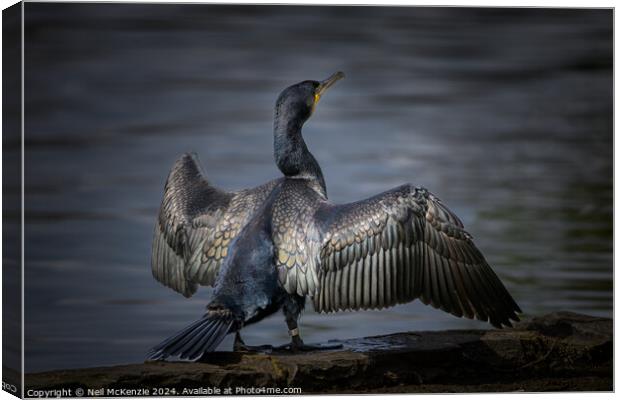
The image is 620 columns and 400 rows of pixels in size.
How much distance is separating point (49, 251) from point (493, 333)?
2.52 metres

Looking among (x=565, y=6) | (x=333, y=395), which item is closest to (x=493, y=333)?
(x=333, y=395)

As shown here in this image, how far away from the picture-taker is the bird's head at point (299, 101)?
802 cm

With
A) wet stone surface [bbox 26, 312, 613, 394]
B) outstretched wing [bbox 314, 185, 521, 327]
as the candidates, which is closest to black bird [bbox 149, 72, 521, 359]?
outstretched wing [bbox 314, 185, 521, 327]

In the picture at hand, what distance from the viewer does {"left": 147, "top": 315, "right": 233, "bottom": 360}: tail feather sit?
23.8ft

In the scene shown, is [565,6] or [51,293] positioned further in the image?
[565,6]

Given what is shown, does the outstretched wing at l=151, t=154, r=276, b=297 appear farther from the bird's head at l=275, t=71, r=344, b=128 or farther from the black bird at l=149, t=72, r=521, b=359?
the bird's head at l=275, t=71, r=344, b=128

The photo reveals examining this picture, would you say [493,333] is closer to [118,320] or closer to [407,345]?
[407,345]

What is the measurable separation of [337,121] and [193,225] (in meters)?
1.06

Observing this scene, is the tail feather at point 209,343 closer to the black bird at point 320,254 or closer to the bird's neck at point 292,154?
the black bird at point 320,254

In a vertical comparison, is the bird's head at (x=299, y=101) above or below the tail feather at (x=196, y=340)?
above

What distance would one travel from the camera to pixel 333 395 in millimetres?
7805

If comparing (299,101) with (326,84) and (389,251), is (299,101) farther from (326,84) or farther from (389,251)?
(389,251)

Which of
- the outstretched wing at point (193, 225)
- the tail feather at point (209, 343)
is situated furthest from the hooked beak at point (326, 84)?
the tail feather at point (209, 343)

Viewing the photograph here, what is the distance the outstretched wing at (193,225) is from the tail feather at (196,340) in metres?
0.48
